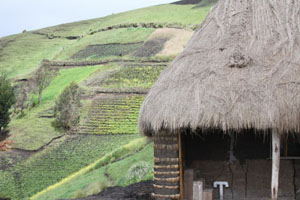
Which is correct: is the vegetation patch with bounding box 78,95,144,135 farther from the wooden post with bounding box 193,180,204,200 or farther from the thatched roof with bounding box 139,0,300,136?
the wooden post with bounding box 193,180,204,200

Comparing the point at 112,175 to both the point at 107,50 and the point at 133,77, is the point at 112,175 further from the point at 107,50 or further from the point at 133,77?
the point at 107,50

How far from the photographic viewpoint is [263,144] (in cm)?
1152

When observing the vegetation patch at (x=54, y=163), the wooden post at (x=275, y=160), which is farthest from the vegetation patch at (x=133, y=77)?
the wooden post at (x=275, y=160)

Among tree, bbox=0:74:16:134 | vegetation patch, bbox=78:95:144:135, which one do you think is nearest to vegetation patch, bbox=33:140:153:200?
vegetation patch, bbox=78:95:144:135

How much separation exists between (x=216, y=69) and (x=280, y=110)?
6.00 ft

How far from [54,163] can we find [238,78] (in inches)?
682

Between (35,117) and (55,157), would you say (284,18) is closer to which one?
(55,157)

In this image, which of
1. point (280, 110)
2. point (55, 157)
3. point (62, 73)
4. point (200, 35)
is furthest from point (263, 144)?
point (62, 73)

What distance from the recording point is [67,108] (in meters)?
Answer: 27.9

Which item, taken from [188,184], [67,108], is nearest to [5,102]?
[67,108]

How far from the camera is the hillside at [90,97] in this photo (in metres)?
21.6

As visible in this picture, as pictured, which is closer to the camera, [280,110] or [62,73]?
[280,110]

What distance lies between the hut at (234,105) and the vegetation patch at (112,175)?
4796 millimetres

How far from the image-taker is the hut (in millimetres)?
9492
